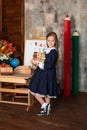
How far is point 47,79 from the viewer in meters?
3.41

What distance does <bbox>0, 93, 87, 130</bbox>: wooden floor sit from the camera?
10.0ft

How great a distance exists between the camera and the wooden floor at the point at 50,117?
3055 mm

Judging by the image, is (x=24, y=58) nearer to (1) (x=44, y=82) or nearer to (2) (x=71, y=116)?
(1) (x=44, y=82)

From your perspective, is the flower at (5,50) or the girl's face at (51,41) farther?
the flower at (5,50)

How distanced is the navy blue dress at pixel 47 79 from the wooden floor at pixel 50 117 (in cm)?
33

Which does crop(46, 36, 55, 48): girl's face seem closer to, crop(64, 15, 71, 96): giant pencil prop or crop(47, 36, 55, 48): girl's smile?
crop(47, 36, 55, 48): girl's smile

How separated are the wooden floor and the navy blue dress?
0.33 m

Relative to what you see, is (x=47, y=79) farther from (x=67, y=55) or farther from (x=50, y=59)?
(x=67, y=55)

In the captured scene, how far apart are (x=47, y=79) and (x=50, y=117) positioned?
0.52 meters

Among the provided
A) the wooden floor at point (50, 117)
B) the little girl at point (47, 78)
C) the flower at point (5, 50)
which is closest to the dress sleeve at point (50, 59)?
the little girl at point (47, 78)

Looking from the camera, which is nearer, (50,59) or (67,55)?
(50,59)

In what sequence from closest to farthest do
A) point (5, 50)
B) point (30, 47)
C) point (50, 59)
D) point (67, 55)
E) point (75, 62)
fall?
point (50, 59) < point (5, 50) < point (67, 55) < point (75, 62) < point (30, 47)

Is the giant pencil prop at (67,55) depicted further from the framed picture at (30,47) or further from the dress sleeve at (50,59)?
the dress sleeve at (50,59)

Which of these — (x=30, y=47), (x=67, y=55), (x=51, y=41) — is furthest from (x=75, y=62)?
(x=51, y=41)
